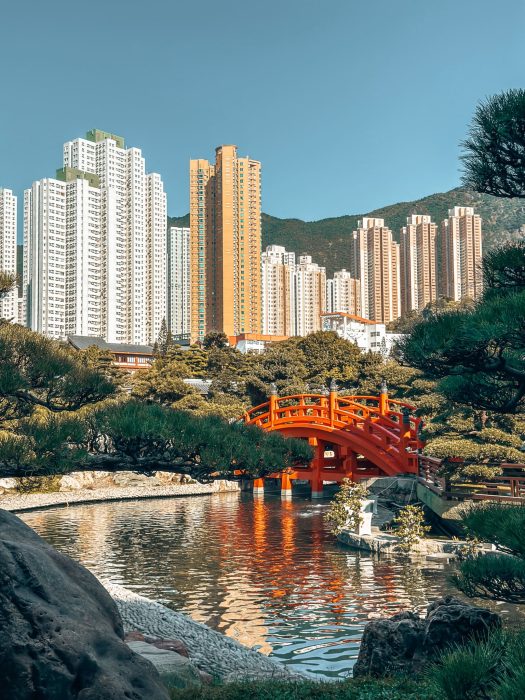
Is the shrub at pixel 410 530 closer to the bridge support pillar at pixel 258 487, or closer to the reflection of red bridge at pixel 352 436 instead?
the reflection of red bridge at pixel 352 436

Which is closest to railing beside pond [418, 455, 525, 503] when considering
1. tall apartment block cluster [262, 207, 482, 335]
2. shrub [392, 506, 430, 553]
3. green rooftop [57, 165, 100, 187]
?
shrub [392, 506, 430, 553]

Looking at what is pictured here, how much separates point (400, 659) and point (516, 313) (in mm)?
3879

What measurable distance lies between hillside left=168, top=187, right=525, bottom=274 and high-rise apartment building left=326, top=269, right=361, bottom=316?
20.0 meters

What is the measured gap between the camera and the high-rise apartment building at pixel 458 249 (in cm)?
9656

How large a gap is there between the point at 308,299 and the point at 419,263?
56.3ft

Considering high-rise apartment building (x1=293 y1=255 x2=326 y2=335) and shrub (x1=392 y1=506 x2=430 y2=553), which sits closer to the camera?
shrub (x1=392 y1=506 x2=430 y2=553)

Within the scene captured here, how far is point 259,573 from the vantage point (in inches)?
588

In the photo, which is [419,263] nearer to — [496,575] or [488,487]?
[488,487]

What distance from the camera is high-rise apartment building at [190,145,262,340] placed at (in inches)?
3191

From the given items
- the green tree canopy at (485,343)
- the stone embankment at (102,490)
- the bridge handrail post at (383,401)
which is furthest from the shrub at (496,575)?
the stone embankment at (102,490)

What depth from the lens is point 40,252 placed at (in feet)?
256

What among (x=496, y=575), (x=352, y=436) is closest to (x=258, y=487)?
(x=352, y=436)

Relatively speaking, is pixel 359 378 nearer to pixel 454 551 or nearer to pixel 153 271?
pixel 454 551

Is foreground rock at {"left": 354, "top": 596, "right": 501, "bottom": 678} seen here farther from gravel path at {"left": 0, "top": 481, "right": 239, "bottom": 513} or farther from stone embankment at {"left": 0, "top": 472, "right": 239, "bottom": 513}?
stone embankment at {"left": 0, "top": 472, "right": 239, "bottom": 513}
